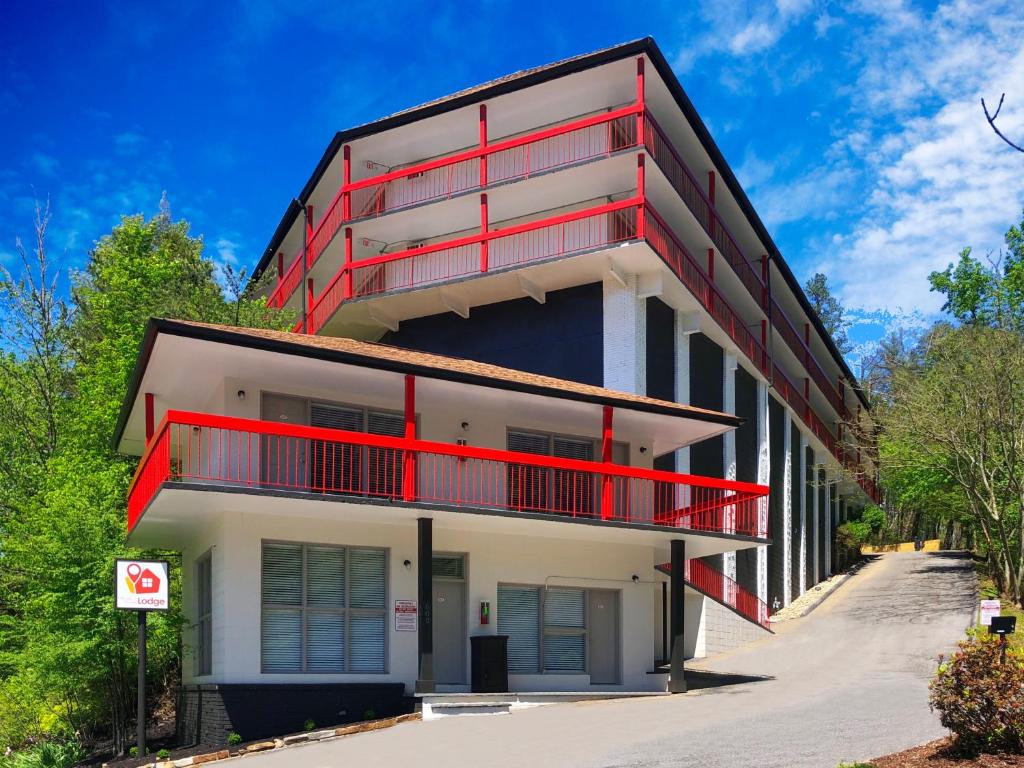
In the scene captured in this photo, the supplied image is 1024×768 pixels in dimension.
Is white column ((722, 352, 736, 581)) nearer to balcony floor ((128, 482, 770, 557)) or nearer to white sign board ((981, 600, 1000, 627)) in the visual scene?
balcony floor ((128, 482, 770, 557))

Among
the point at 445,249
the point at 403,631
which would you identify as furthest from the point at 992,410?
the point at 403,631

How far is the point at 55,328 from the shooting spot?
1444 inches

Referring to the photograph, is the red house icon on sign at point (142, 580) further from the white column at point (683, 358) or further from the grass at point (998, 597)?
the grass at point (998, 597)

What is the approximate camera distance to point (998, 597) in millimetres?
34969

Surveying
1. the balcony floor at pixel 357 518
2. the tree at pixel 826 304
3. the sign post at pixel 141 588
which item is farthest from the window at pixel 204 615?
the tree at pixel 826 304

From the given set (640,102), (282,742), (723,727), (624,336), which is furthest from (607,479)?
(640,102)

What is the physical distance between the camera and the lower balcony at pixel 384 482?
57.2 ft

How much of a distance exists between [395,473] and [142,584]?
18.7ft

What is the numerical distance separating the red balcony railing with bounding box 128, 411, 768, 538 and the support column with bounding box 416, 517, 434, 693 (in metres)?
0.69

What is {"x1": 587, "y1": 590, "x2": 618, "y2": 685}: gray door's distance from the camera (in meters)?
22.8

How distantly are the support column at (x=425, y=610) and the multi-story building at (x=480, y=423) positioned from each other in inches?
1.8

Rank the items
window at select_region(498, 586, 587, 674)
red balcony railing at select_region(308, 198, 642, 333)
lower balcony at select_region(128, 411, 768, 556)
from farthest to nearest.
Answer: red balcony railing at select_region(308, 198, 642, 333)
window at select_region(498, 586, 587, 674)
lower balcony at select_region(128, 411, 768, 556)

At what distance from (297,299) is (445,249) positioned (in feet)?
37.1

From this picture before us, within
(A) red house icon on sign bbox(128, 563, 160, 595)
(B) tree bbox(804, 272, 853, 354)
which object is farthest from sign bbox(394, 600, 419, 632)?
(B) tree bbox(804, 272, 853, 354)
